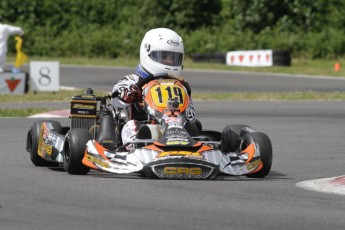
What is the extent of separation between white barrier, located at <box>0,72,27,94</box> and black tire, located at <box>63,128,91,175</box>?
14.0 m

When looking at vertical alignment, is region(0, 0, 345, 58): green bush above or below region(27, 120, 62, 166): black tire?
below

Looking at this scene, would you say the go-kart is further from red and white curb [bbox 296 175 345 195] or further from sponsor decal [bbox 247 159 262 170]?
red and white curb [bbox 296 175 345 195]

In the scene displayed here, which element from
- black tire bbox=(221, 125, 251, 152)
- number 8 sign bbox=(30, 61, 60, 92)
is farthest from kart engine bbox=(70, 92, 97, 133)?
number 8 sign bbox=(30, 61, 60, 92)

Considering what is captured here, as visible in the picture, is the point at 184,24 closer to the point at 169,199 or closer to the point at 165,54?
the point at 165,54

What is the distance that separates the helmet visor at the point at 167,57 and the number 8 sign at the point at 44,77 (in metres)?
13.5

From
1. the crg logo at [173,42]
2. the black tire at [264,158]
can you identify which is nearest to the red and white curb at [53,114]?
the crg logo at [173,42]

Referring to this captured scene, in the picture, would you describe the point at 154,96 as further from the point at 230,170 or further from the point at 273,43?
the point at 273,43

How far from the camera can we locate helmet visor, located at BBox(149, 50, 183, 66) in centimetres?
1101

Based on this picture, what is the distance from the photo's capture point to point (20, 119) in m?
17.0

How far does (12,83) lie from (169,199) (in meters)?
16.2

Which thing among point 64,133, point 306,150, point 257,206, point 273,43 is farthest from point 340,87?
point 257,206

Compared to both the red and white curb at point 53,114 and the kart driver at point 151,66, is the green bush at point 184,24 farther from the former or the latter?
the kart driver at point 151,66

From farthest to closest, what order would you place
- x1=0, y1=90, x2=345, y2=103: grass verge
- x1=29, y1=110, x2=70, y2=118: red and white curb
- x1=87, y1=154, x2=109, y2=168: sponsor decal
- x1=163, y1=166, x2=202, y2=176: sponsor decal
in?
x1=0, y1=90, x2=345, y2=103: grass verge → x1=29, y1=110, x2=70, y2=118: red and white curb → x1=87, y1=154, x2=109, y2=168: sponsor decal → x1=163, y1=166, x2=202, y2=176: sponsor decal

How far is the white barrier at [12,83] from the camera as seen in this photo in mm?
23938
